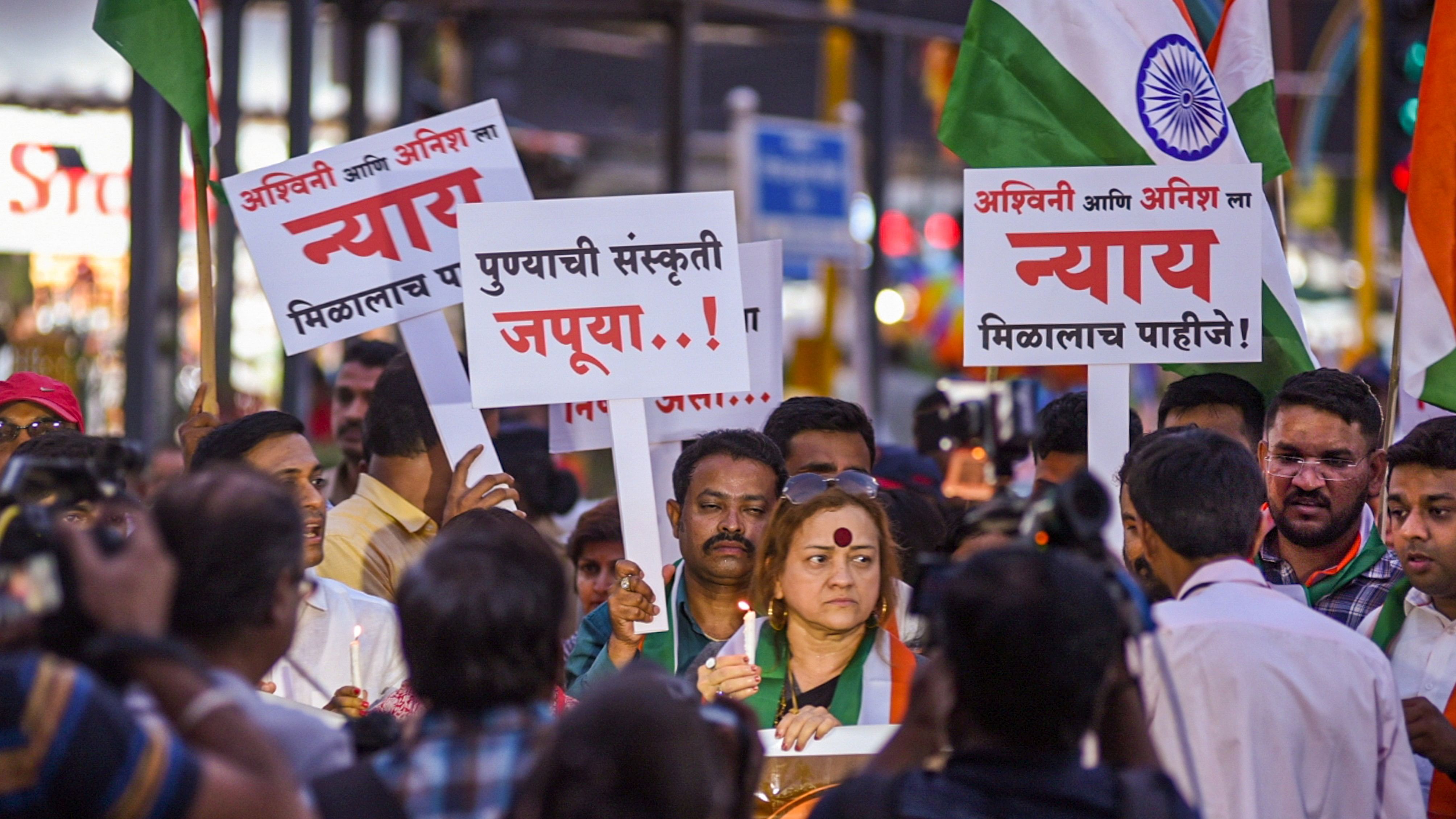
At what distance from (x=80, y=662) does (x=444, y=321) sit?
3320 millimetres

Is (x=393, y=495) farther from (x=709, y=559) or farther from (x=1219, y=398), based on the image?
(x=1219, y=398)

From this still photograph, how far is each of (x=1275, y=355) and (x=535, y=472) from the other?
287 centimetres

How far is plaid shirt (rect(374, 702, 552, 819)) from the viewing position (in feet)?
8.48

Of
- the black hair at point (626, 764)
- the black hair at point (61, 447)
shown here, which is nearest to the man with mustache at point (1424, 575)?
the black hair at point (626, 764)

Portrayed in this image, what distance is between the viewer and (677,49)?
1160 cm

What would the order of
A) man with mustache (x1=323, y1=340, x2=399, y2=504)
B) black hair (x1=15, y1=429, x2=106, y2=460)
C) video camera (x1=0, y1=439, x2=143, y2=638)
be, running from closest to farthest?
video camera (x1=0, y1=439, x2=143, y2=638)
black hair (x1=15, y1=429, x2=106, y2=460)
man with mustache (x1=323, y1=340, x2=399, y2=504)

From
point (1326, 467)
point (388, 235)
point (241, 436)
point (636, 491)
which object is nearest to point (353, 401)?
point (388, 235)

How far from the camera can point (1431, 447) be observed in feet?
14.0

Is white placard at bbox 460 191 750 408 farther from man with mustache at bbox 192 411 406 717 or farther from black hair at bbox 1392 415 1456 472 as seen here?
black hair at bbox 1392 415 1456 472

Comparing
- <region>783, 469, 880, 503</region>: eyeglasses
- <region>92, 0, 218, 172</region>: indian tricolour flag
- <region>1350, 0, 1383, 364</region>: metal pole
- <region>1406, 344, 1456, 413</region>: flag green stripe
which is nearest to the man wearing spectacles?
<region>92, 0, 218, 172</region>: indian tricolour flag

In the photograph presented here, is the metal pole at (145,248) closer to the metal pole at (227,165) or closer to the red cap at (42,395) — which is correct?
the metal pole at (227,165)

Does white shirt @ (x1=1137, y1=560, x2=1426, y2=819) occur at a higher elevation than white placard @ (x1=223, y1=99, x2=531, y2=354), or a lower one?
lower

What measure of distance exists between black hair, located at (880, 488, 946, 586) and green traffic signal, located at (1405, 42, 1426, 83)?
5715 millimetres

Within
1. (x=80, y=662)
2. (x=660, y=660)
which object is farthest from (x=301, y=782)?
(x=660, y=660)
